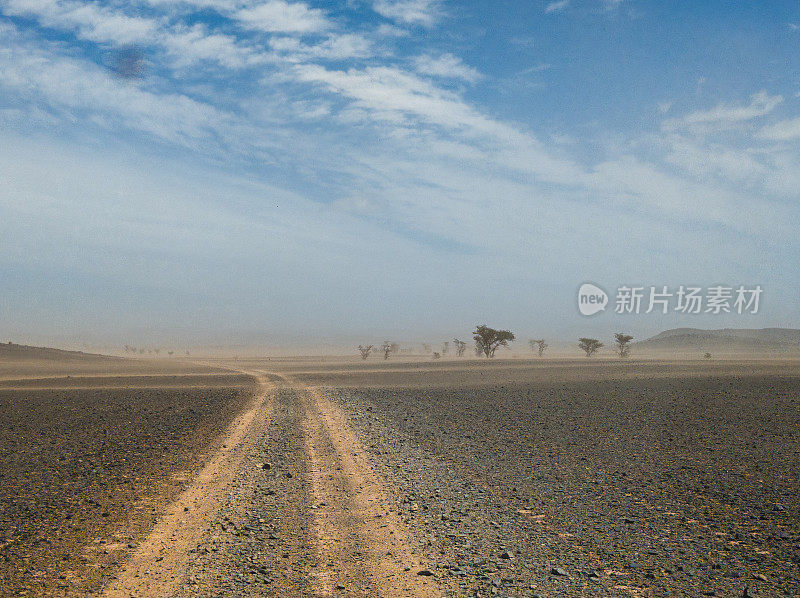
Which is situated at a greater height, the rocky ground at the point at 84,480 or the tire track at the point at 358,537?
the tire track at the point at 358,537

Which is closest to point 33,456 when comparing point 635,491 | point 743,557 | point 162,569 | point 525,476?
point 162,569

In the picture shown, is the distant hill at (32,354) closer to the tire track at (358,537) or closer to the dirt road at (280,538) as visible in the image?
the dirt road at (280,538)

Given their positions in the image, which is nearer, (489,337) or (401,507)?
(401,507)

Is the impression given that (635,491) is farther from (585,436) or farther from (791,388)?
(791,388)

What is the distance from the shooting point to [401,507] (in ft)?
30.8

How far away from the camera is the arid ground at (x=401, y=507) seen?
21.5ft

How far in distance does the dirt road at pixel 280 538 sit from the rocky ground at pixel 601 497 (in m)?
0.57

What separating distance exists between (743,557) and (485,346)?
361 ft

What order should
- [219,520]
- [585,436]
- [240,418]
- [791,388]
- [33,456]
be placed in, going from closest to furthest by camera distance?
[219,520] → [33,456] → [585,436] → [240,418] → [791,388]

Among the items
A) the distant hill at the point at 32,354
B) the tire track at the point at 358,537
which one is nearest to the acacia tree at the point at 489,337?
the distant hill at the point at 32,354

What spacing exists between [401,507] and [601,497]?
417cm

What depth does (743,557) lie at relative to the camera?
7453mm

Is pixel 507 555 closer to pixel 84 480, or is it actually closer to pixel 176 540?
pixel 176 540

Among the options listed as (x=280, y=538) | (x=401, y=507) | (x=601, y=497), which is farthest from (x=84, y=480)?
(x=601, y=497)
